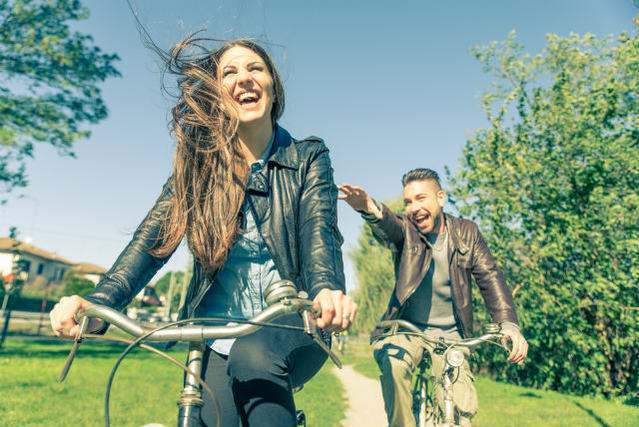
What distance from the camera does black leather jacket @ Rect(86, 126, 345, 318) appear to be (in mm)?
2047

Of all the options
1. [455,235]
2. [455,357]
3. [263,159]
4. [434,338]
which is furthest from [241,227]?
[455,235]

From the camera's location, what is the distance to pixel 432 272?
13.7ft

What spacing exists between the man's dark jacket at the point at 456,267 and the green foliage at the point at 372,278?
95.0 ft

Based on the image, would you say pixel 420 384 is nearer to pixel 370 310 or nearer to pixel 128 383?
pixel 128 383

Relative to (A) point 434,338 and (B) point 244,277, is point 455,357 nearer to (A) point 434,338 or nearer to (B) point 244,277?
(A) point 434,338

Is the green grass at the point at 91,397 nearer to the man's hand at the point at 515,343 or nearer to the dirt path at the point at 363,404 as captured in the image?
the dirt path at the point at 363,404

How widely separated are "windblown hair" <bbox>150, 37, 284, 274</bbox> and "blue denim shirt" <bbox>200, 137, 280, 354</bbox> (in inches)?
2.8

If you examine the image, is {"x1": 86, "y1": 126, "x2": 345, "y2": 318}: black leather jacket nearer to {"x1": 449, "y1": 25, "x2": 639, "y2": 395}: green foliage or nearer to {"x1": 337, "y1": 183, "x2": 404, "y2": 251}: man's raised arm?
{"x1": 337, "y1": 183, "x2": 404, "y2": 251}: man's raised arm

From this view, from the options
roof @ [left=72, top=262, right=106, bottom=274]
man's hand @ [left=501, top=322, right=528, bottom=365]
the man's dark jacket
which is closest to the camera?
man's hand @ [left=501, top=322, right=528, bottom=365]

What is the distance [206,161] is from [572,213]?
11938 mm

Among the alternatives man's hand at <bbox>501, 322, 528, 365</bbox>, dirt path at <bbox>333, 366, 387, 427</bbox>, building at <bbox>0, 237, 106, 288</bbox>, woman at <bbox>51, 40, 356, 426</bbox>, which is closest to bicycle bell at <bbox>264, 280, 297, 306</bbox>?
woman at <bbox>51, 40, 356, 426</bbox>

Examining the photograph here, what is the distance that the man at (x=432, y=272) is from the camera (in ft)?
12.5

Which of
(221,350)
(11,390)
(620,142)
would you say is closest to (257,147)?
(221,350)

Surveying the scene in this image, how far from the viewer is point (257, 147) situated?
2.65 m
